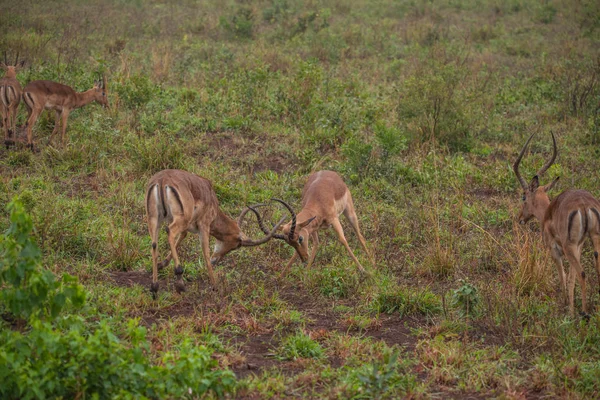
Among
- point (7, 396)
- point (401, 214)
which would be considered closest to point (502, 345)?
point (401, 214)

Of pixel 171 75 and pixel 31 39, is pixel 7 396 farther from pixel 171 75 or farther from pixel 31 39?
pixel 31 39

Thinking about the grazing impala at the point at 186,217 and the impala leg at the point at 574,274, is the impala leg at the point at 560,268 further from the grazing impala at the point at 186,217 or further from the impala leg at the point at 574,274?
the grazing impala at the point at 186,217

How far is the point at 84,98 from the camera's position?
35.8 ft

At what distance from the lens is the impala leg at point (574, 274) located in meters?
6.14

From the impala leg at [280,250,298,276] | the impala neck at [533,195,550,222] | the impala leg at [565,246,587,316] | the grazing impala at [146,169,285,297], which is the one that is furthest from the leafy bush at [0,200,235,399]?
the impala neck at [533,195,550,222]

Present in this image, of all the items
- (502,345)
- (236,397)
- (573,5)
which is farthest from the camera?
(573,5)

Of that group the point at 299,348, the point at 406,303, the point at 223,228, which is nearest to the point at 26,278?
the point at 299,348

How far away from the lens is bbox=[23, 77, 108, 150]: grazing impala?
32.8ft

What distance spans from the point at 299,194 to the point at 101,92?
12.9ft

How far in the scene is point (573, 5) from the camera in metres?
19.2

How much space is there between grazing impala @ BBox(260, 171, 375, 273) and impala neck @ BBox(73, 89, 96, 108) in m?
4.22

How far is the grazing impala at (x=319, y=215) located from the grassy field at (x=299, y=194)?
267 mm

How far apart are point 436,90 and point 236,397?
7.06 metres

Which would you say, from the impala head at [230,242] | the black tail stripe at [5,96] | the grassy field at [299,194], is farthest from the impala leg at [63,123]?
the impala head at [230,242]
